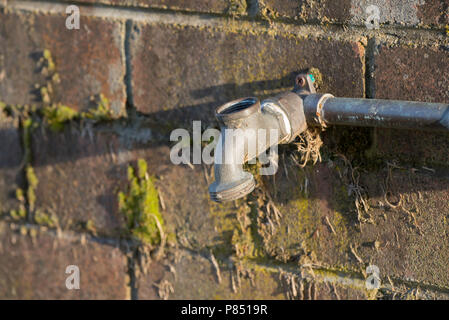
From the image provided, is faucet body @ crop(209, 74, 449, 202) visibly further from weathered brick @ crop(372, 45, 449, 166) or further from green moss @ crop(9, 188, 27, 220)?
green moss @ crop(9, 188, 27, 220)

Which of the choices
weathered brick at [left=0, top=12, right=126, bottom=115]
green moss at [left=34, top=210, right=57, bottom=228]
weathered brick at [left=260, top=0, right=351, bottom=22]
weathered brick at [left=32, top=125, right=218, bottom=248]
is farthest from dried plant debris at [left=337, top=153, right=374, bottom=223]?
green moss at [left=34, top=210, right=57, bottom=228]

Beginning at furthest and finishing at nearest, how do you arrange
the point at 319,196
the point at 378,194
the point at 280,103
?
the point at 319,196 → the point at 378,194 → the point at 280,103

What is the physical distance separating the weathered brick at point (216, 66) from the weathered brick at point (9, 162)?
662 millimetres

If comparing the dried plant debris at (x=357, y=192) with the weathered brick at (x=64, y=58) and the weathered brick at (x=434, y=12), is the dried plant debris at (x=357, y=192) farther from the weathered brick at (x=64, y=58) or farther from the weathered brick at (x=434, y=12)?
the weathered brick at (x=64, y=58)

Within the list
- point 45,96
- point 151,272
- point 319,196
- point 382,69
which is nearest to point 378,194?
point 319,196

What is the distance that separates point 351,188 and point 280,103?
378mm

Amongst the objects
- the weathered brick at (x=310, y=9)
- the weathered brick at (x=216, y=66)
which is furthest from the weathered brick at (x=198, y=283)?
the weathered brick at (x=310, y=9)

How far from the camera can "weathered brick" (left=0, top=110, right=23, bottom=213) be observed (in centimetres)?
230

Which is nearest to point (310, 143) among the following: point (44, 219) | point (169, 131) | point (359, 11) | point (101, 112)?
point (359, 11)

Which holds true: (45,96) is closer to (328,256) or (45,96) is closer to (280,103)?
(280,103)

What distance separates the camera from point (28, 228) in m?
2.38

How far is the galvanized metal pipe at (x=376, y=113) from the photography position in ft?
4.34

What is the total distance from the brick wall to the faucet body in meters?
0.14

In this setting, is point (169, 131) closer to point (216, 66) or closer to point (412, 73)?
point (216, 66)
